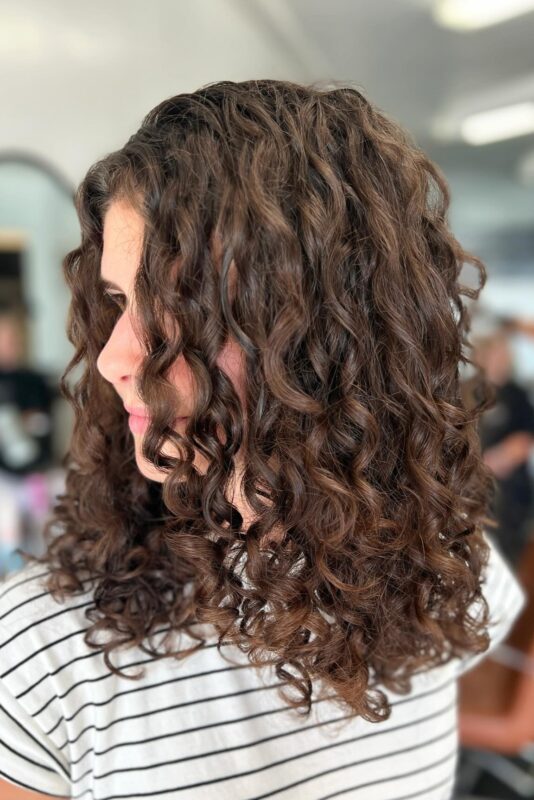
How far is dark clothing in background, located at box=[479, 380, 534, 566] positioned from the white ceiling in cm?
67

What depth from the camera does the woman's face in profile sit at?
50 centimetres

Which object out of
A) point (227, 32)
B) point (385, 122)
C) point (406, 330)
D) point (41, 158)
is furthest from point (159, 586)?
point (227, 32)

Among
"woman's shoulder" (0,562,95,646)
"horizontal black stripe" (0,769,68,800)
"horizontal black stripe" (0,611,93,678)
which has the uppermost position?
"woman's shoulder" (0,562,95,646)

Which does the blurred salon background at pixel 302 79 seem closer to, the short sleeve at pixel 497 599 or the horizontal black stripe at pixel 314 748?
the short sleeve at pixel 497 599

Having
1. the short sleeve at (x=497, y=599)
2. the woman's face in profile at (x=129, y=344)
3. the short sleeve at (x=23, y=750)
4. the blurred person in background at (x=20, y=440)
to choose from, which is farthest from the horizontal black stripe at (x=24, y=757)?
the blurred person in background at (x=20, y=440)

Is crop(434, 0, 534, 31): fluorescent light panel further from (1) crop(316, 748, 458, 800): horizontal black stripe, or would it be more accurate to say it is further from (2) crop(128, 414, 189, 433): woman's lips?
(1) crop(316, 748, 458, 800): horizontal black stripe

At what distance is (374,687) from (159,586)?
10.3 inches

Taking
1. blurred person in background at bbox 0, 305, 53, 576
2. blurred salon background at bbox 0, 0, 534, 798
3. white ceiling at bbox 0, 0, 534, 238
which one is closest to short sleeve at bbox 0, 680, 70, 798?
blurred salon background at bbox 0, 0, 534, 798

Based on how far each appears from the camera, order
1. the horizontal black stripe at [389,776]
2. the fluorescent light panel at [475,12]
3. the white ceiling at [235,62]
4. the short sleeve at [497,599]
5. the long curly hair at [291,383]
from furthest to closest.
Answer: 1. the fluorescent light panel at [475,12]
2. the white ceiling at [235,62]
3. the short sleeve at [497,599]
4. the horizontal black stripe at [389,776]
5. the long curly hair at [291,383]

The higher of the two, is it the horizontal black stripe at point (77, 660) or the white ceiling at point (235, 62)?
the white ceiling at point (235, 62)

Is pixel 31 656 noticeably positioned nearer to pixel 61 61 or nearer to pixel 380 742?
pixel 380 742

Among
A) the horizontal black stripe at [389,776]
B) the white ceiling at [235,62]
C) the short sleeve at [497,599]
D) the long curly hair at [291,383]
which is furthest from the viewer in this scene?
the white ceiling at [235,62]

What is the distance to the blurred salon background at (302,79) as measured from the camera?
1345mm

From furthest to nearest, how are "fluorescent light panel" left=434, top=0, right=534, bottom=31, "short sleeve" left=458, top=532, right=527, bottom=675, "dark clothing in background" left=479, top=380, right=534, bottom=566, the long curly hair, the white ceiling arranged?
"dark clothing in background" left=479, top=380, right=534, bottom=566
"fluorescent light panel" left=434, top=0, right=534, bottom=31
the white ceiling
"short sleeve" left=458, top=532, right=527, bottom=675
the long curly hair
